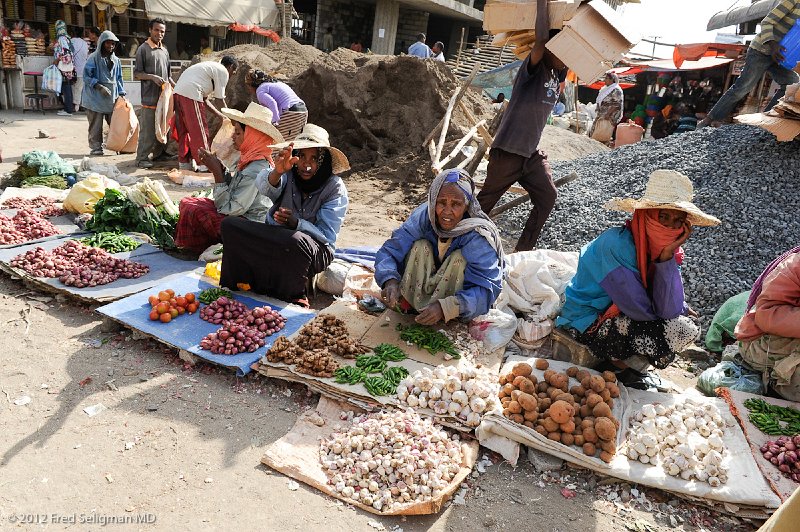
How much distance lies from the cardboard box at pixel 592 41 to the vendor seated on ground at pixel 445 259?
101cm

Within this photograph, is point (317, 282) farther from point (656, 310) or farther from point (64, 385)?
point (656, 310)

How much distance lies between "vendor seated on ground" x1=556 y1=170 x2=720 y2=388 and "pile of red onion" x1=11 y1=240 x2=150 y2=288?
10.5 feet

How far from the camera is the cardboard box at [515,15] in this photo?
380 centimetres

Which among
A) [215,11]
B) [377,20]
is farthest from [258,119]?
[377,20]

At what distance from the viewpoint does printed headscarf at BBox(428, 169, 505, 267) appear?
344 cm

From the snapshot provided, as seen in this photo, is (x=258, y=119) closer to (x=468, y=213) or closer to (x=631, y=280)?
(x=468, y=213)

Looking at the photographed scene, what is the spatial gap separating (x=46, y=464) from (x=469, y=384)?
6.53ft

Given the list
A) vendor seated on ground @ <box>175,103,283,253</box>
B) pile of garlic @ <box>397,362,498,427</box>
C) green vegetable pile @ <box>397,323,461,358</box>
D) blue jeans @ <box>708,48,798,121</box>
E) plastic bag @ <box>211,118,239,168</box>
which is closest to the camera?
pile of garlic @ <box>397,362,498,427</box>

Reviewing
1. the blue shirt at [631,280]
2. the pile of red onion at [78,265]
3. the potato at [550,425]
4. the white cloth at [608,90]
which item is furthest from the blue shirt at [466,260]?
the white cloth at [608,90]

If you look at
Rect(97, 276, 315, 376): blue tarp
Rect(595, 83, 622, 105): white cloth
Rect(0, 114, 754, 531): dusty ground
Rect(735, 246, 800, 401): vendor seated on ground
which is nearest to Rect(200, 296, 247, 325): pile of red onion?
Rect(97, 276, 315, 376): blue tarp

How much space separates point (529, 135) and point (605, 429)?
245 centimetres

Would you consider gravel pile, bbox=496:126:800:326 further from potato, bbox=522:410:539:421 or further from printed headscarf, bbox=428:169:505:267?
potato, bbox=522:410:539:421

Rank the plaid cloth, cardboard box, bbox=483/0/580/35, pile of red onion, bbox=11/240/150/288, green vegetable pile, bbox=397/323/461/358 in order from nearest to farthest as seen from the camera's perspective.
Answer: green vegetable pile, bbox=397/323/461/358 → cardboard box, bbox=483/0/580/35 → pile of red onion, bbox=11/240/150/288 → the plaid cloth

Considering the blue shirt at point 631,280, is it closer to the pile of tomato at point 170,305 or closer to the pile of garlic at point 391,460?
the pile of garlic at point 391,460
